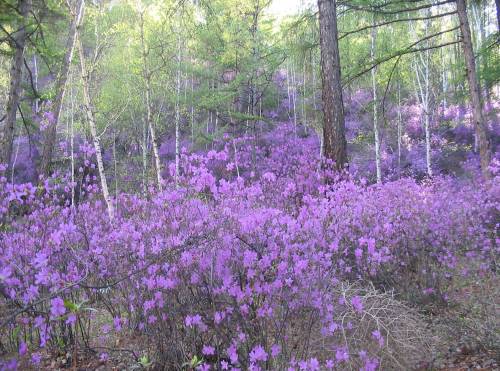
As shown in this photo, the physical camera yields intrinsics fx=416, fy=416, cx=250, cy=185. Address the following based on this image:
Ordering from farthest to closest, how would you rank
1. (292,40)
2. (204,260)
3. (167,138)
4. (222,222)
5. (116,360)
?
(167,138) < (292,40) < (116,360) < (222,222) < (204,260)

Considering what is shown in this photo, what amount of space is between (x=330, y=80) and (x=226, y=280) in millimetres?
6133

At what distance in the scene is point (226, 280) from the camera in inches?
97.8

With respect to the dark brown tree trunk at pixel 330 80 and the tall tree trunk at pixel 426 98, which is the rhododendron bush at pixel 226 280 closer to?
the dark brown tree trunk at pixel 330 80

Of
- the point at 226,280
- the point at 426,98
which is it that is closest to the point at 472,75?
the point at 226,280

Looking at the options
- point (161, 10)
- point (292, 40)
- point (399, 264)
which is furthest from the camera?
point (161, 10)

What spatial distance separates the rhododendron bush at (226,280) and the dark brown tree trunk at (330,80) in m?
2.32

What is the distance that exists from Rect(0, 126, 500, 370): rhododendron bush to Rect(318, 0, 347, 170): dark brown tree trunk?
2.32 meters

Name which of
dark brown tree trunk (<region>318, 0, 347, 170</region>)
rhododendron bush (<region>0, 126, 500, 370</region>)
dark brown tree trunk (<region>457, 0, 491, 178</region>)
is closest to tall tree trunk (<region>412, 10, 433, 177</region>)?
dark brown tree trunk (<region>457, 0, 491, 178</region>)

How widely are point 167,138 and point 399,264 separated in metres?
20.9

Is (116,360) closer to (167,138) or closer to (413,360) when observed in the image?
(413,360)

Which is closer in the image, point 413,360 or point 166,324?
point 166,324

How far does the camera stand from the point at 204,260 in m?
2.70

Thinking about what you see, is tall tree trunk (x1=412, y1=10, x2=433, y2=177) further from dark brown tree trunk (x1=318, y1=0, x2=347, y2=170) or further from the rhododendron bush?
the rhododendron bush

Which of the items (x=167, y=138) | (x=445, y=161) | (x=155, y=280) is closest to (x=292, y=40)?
(x=155, y=280)
